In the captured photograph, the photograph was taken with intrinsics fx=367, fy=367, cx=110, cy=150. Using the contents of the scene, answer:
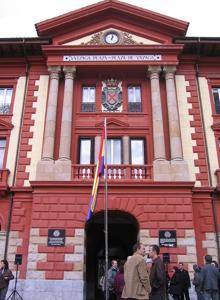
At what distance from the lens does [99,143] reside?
830 inches

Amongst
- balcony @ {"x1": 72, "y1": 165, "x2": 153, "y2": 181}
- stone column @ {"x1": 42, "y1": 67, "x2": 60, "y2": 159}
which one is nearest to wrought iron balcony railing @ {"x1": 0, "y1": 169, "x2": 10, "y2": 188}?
stone column @ {"x1": 42, "y1": 67, "x2": 60, "y2": 159}

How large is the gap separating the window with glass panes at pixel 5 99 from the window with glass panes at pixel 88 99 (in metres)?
4.58

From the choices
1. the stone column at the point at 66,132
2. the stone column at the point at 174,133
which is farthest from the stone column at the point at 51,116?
the stone column at the point at 174,133

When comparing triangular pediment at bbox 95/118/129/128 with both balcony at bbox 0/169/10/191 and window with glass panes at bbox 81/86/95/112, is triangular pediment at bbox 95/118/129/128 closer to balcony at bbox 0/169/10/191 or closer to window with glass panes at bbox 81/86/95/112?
window with glass panes at bbox 81/86/95/112

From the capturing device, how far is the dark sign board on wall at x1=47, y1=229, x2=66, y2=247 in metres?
17.9

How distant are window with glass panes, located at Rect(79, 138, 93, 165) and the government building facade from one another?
60 millimetres

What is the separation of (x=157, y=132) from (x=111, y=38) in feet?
23.3

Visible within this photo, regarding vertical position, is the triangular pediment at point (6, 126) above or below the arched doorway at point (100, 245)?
above

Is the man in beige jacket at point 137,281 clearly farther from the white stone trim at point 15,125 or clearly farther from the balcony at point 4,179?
the white stone trim at point 15,125

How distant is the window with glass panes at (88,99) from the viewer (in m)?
22.2

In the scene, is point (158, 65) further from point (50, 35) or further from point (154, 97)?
point (50, 35)

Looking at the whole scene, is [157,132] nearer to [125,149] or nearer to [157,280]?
[125,149]

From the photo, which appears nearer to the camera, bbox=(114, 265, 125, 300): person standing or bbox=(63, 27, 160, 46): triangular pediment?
bbox=(114, 265, 125, 300): person standing

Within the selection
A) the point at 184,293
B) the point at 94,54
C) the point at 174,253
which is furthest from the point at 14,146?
the point at 184,293
